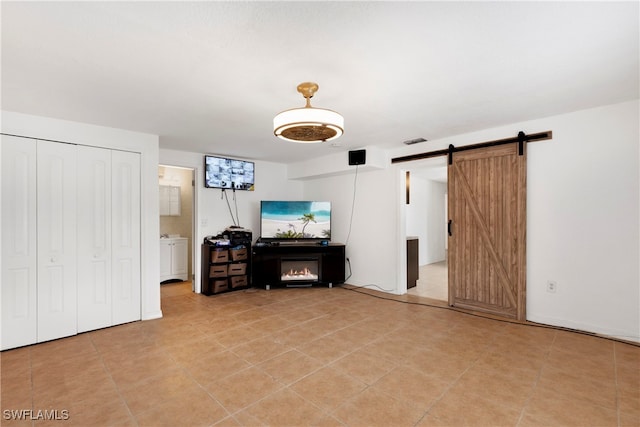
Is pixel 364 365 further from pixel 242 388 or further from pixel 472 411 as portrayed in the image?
pixel 242 388

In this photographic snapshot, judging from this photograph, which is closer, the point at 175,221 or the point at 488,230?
the point at 488,230

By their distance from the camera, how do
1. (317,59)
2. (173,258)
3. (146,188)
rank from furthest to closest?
(173,258) < (146,188) < (317,59)

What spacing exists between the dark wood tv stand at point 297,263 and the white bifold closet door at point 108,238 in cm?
192

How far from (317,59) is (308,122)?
42cm

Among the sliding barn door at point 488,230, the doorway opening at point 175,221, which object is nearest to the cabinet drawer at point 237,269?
the doorway opening at point 175,221

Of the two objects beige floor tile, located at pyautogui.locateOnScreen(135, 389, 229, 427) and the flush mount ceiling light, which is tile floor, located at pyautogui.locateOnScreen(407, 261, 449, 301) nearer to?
the flush mount ceiling light

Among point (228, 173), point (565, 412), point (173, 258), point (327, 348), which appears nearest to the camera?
point (565, 412)

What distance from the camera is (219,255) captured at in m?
4.88

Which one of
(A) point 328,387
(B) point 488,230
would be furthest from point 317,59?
(B) point 488,230

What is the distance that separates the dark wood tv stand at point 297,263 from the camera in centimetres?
516

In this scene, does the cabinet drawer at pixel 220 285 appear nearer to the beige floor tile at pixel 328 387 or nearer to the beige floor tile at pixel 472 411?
the beige floor tile at pixel 328 387

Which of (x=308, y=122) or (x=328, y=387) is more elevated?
(x=308, y=122)

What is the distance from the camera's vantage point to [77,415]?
189cm

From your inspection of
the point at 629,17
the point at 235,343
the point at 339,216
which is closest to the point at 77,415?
the point at 235,343
